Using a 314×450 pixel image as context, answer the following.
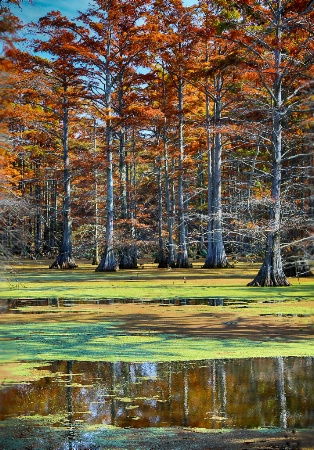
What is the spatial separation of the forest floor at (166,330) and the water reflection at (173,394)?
1.09 ft

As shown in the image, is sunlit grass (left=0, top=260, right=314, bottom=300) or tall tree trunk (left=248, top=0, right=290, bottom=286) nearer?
sunlit grass (left=0, top=260, right=314, bottom=300)

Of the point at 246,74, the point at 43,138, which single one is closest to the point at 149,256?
the point at 43,138

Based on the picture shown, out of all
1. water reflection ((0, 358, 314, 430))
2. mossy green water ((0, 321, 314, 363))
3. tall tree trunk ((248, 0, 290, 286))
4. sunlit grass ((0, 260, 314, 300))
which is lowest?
water reflection ((0, 358, 314, 430))

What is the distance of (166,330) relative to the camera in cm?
1040

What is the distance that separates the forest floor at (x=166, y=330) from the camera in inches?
198

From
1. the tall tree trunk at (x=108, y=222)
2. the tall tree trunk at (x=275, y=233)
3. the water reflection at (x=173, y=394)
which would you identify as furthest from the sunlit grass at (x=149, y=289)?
the water reflection at (x=173, y=394)

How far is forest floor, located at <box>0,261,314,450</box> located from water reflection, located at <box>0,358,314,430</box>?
1.09 ft

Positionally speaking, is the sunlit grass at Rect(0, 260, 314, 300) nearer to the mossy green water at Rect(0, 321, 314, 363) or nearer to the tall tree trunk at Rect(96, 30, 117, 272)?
the mossy green water at Rect(0, 321, 314, 363)

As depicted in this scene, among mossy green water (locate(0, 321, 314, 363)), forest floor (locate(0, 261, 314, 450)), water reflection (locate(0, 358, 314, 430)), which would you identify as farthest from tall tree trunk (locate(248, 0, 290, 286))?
water reflection (locate(0, 358, 314, 430))

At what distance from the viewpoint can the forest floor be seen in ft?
16.5

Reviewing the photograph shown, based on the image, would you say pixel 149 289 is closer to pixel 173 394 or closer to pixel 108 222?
pixel 108 222

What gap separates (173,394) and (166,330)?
13.2 ft

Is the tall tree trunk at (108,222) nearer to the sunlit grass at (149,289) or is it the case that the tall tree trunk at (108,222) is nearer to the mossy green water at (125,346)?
the sunlit grass at (149,289)

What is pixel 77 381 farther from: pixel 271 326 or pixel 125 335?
pixel 271 326
